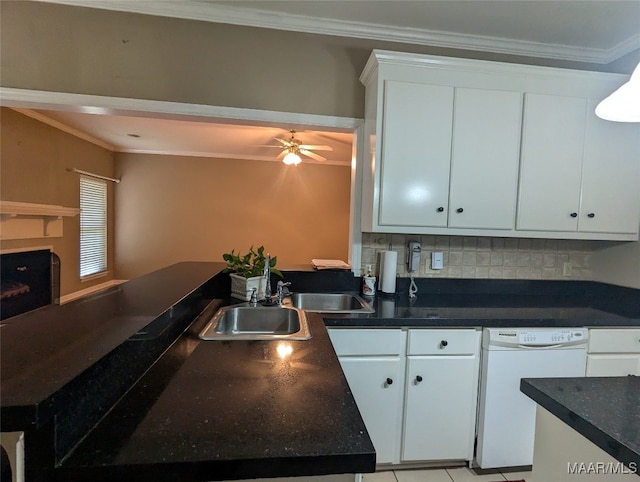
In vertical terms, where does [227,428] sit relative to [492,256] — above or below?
below

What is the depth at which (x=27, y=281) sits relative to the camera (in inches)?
139

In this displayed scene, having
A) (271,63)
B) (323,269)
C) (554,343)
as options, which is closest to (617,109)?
(554,343)

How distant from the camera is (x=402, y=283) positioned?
2.35 meters

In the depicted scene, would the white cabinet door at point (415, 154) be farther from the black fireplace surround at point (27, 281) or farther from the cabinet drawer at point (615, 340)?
the black fireplace surround at point (27, 281)

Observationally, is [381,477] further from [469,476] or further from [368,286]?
[368,286]

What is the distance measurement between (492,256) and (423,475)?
149cm

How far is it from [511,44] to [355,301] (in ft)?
6.62

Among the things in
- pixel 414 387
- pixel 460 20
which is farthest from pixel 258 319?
pixel 460 20

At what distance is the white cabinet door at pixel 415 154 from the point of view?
196cm

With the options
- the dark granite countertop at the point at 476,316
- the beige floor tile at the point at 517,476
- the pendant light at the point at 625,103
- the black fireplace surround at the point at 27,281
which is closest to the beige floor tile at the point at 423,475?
the beige floor tile at the point at 517,476

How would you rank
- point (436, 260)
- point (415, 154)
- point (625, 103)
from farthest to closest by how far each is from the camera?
point (436, 260)
point (415, 154)
point (625, 103)

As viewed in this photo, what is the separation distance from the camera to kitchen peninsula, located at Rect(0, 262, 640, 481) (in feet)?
2.11

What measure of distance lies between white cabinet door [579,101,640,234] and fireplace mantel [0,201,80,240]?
4697 millimetres

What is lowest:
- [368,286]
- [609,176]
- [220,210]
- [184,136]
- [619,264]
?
[368,286]
